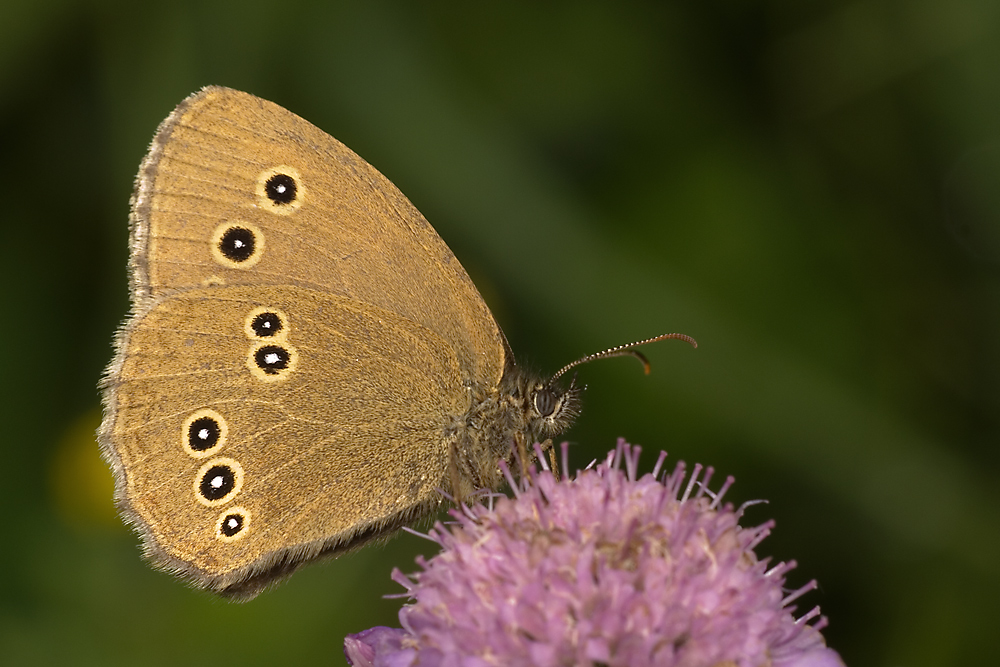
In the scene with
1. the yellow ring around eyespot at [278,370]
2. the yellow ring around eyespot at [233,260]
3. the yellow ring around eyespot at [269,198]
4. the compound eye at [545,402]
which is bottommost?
the yellow ring around eyespot at [278,370]

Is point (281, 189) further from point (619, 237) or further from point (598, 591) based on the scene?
point (619, 237)

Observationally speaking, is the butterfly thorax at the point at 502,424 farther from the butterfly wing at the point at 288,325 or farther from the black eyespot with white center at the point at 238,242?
the black eyespot with white center at the point at 238,242

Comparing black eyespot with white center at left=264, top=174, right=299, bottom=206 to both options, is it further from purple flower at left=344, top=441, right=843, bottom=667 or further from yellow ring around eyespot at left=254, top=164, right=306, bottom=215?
purple flower at left=344, top=441, right=843, bottom=667

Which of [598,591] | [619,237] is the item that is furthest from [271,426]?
[619,237]

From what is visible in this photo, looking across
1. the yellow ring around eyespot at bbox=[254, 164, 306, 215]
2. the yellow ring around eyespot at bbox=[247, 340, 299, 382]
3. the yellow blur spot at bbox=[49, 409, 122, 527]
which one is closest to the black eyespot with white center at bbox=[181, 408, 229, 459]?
the yellow ring around eyespot at bbox=[247, 340, 299, 382]

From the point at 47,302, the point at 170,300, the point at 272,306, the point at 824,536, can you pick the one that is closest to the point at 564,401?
the point at 272,306

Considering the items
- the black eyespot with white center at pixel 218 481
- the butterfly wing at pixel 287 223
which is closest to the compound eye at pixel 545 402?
the butterfly wing at pixel 287 223

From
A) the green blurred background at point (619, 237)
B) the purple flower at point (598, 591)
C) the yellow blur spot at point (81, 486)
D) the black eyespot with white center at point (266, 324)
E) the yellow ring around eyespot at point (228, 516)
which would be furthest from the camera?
the yellow blur spot at point (81, 486)
